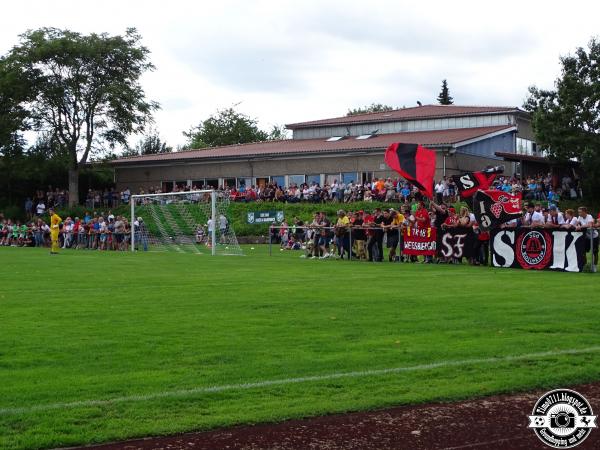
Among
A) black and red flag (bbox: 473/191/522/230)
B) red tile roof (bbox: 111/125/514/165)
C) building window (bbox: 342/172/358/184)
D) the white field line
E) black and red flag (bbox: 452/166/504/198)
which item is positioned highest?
red tile roof (bbox: 111/125/514/165)

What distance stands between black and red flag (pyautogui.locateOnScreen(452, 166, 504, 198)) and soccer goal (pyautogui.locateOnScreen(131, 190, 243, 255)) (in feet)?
41.3

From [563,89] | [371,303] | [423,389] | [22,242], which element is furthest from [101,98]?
[423,389]

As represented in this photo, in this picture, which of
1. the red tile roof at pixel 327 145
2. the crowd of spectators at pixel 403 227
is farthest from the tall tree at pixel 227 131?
the crowd of spectators at pixel 403 227

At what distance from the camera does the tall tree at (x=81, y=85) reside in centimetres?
6016

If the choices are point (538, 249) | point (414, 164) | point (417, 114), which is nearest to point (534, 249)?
point (538, 249)

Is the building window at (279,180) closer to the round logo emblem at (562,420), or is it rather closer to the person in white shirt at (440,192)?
the person in white shirt at (440,192)

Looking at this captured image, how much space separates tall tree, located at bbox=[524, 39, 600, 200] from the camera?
46.5 m

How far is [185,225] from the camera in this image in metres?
40.7

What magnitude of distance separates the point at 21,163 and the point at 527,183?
3710cm

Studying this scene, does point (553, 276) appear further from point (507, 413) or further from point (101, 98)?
point (101, 98)

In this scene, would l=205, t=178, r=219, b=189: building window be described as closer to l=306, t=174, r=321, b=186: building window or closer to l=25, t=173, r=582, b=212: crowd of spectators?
l=25, t=173, r=582, b=212: crowd of spectators

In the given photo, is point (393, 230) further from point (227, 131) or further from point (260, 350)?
point (227, 131)

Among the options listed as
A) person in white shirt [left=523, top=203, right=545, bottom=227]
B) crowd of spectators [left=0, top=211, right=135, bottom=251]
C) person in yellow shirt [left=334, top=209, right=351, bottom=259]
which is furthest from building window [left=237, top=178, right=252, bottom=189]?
person in white shirt [left=523, top=203, right=545, bottom=227]

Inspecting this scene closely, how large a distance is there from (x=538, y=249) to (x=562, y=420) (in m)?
17.1
